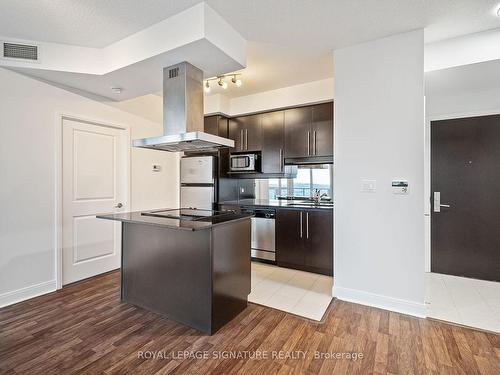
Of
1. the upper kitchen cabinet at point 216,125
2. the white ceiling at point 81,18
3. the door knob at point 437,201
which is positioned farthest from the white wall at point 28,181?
the door knob at point 437,201

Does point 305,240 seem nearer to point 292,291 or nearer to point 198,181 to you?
point 292,291

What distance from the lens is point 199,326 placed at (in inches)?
83.1

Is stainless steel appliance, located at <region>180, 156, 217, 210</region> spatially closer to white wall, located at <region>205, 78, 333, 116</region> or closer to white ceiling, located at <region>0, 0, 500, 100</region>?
white wall, located at <region>205, 78, 333, 116</region>

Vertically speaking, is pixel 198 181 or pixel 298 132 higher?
pixel 298 132

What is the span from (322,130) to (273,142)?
2.58ft

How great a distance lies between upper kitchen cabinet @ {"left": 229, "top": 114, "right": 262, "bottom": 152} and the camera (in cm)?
419

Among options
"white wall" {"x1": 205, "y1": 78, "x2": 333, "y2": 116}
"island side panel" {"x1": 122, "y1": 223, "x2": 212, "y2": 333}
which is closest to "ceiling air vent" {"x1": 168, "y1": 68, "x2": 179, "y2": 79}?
"island side panel" {"x1": 122, "y1": 223, "x2": 212, "y2": 333}

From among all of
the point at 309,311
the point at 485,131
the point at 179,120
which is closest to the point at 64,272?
the point at 179,120

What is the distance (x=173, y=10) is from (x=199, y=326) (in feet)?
8.63

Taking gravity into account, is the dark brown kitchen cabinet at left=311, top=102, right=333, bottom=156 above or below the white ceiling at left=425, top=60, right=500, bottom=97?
below

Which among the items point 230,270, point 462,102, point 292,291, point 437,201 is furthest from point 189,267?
point 462,102

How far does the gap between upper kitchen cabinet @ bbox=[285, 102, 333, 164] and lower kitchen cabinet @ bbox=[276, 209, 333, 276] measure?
869mm

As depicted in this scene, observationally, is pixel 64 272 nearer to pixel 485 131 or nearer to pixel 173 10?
pixel 173 10

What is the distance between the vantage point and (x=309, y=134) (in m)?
3.73
